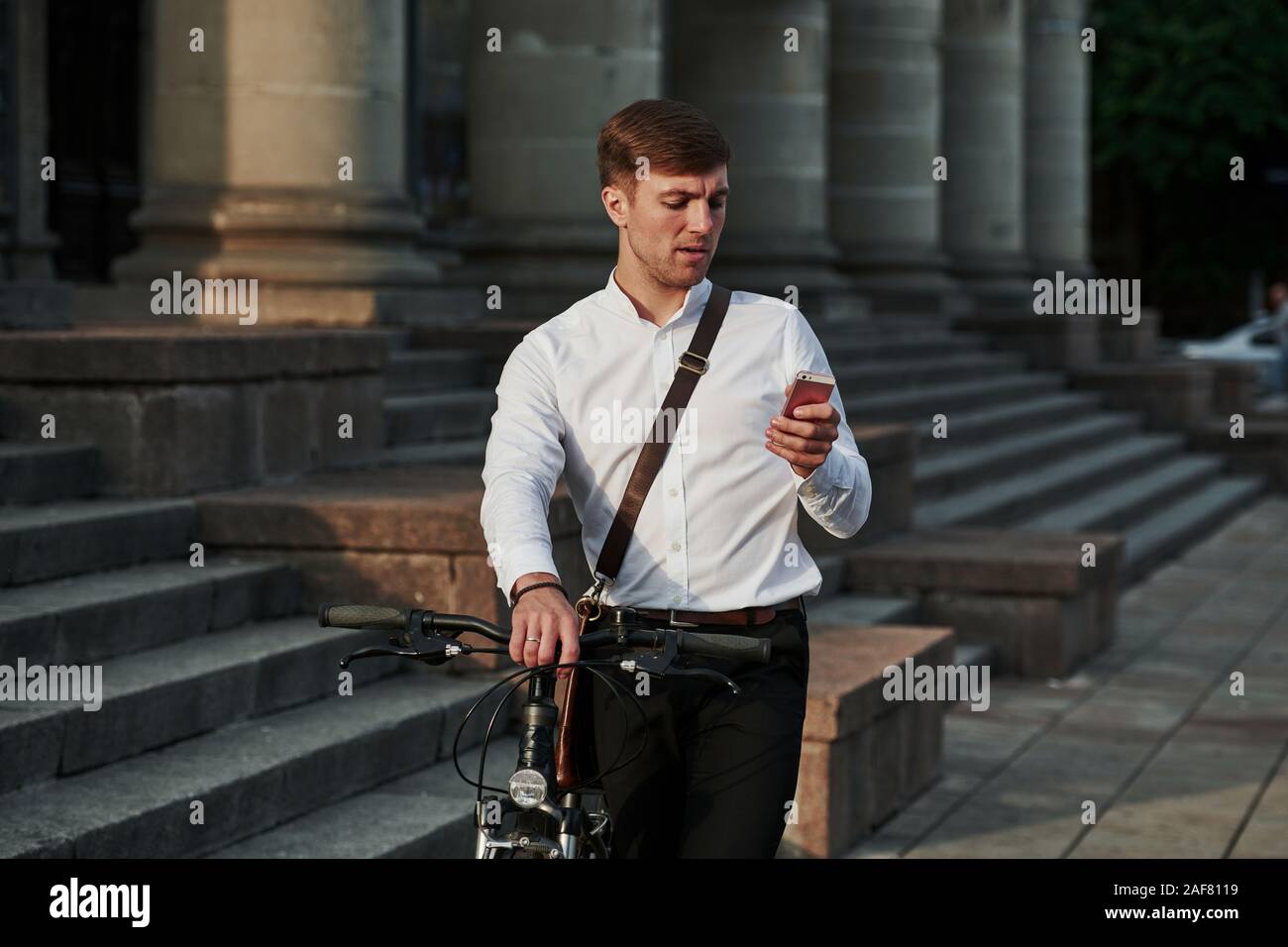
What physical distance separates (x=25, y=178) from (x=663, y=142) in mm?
9378

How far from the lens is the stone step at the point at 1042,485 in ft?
44.7

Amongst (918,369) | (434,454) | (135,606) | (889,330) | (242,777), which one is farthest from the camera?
(889,330)

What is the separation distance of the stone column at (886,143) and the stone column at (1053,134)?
4.92 metres

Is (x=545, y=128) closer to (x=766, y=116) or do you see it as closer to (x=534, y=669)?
(x=766, y=116)

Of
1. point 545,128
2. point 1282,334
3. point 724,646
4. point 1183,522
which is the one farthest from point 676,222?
point 1282,334

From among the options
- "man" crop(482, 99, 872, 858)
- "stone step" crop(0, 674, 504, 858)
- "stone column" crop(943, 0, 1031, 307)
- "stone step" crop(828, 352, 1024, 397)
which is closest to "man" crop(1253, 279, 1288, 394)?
"stone column" crop(943, 0, 1031, 307)

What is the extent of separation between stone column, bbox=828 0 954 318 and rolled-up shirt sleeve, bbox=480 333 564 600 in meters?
15.9

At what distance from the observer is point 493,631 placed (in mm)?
3232

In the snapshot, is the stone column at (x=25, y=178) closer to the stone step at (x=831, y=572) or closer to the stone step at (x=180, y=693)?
the stone step at (x=180, y=693)

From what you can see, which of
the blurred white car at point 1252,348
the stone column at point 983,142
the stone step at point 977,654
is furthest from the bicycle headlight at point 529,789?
the blurred white car at point 1252,348

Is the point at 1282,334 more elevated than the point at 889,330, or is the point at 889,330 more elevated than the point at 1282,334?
the point at 889,330
